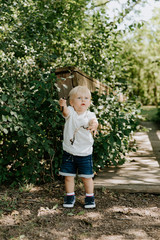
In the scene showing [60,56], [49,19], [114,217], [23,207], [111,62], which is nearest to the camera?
[114,217]

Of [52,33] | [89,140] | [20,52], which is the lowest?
[89,140]

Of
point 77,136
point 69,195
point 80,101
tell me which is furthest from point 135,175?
point 80,101

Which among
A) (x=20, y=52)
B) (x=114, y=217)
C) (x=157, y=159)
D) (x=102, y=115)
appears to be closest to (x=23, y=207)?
(x=114, y=217)

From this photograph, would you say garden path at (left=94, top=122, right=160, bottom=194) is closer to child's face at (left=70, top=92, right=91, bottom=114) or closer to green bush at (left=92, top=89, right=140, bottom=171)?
green bush at (left=92, top=89, right=140, bottom=171)

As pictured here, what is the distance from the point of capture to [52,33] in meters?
5.18

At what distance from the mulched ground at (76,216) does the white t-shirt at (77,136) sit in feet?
2.18

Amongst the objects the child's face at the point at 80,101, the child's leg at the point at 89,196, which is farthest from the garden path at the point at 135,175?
the child's face at the point at 80,101

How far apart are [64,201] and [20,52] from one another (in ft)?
8.27

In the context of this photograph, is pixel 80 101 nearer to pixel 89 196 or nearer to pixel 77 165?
pixel 77 165

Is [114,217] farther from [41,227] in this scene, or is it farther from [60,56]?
[60,56]

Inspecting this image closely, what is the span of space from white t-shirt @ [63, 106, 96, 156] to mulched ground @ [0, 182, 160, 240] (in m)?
0.66

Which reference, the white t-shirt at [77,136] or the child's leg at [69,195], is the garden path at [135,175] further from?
the white t-shirt at [77,136]

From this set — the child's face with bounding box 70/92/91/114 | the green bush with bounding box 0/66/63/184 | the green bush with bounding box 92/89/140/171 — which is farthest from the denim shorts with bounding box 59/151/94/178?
the green bush with bounding box 92/89/140/171

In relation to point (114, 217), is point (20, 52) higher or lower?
higher
